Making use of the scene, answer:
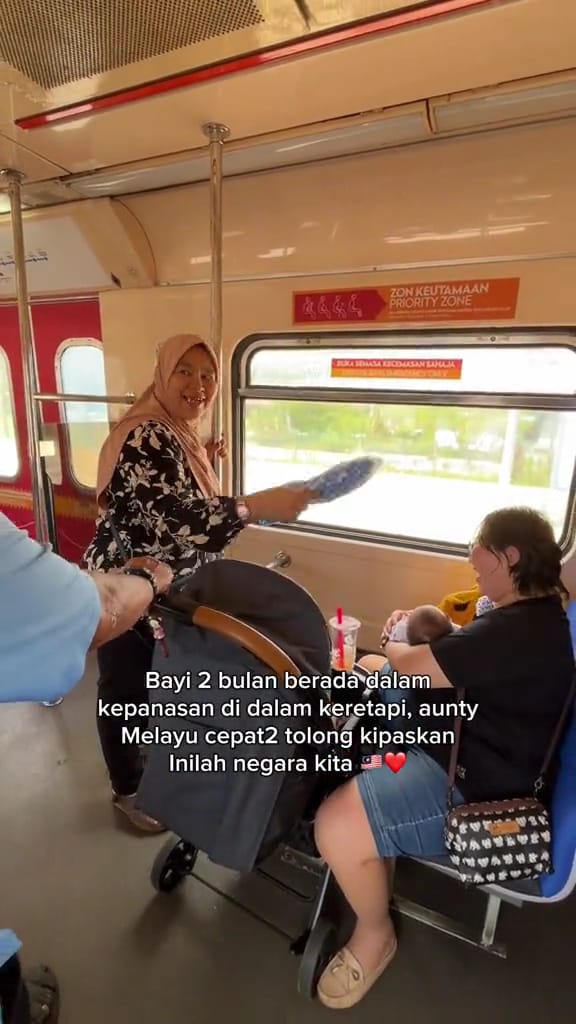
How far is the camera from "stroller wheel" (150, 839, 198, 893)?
1809 mm

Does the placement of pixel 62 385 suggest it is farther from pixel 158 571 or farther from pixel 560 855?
pixel 560 855

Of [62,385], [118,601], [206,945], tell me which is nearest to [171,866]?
[206,945]

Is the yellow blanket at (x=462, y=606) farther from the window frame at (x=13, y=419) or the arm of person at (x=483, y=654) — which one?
the window frame at (x=13, y=419)

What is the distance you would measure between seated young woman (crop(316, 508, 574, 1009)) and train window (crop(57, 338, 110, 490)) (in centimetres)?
273

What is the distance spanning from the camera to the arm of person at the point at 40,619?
85 cm

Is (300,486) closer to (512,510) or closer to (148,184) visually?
(512,510)

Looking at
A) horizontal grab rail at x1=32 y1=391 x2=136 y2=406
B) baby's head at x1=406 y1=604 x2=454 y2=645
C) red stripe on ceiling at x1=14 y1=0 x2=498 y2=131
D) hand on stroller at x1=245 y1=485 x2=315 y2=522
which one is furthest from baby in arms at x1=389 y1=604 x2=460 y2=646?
horizontal grab rail at x1=32 y1=391 x2=136 y2=406

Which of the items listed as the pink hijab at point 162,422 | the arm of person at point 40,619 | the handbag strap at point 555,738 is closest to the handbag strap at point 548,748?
the handbag strap at point 555,738

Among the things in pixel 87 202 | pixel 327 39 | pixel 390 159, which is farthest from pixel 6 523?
pixel 87 202

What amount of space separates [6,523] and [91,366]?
115 inches

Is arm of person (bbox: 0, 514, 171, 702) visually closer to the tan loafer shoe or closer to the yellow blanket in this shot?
the tan loafer shoe

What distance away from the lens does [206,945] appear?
166 centimetres

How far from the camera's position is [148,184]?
8.64ft

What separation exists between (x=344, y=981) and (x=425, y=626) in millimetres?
1016
